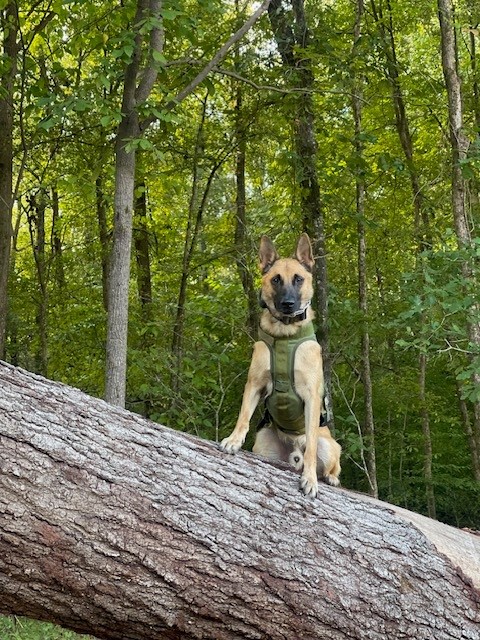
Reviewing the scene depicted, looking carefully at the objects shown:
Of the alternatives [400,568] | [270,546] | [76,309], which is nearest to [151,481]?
[270,546]

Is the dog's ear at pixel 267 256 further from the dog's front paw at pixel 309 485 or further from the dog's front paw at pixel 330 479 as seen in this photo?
the dog's front paw at pixel 309 485

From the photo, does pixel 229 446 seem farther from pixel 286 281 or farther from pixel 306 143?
pixel 306 143

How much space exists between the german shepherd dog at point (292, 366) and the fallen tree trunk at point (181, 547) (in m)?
0.75

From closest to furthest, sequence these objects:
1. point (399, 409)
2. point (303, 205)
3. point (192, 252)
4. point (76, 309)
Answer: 1. point (303, 205)
2. point (192, 252)
3. point (399, 409)
4. point (76, 309)

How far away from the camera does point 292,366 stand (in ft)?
13.1

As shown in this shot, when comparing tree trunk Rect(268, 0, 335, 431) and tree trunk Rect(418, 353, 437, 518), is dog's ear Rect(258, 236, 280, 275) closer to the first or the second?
tree trunk Rect(268, 0, 335, 431)

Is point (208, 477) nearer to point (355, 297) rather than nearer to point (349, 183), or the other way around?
point (349, 183)

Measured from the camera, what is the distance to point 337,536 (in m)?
3.08

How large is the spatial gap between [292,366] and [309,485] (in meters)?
0.84

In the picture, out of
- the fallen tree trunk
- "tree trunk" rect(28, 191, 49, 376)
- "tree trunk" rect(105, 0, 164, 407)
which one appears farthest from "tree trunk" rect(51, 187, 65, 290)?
the fallen tree trunk

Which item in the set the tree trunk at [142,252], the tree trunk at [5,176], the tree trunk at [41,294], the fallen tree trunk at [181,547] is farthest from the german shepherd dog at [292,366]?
the tree trunk at [142,252]

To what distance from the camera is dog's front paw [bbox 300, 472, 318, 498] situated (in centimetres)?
327

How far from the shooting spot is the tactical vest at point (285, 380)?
3.99 meters

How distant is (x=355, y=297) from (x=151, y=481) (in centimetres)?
987
